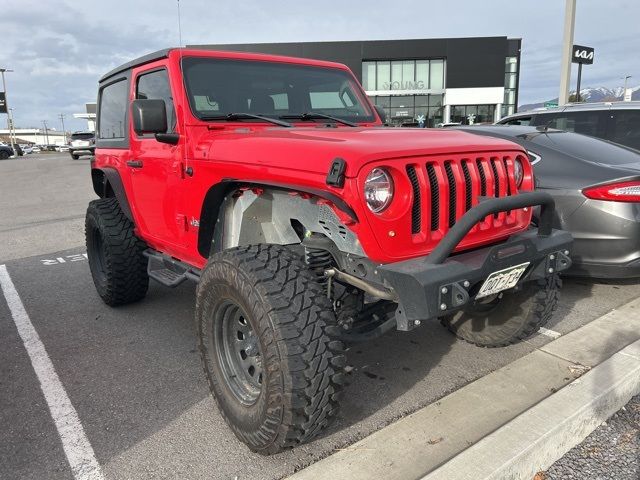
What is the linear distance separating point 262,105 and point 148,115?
79 cm

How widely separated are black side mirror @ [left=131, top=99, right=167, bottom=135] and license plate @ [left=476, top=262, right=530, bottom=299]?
208cm

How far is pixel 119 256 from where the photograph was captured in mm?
4137

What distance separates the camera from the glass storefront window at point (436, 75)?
38.1 metres

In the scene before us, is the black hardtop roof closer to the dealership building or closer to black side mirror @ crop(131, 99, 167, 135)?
A: black side mirror @ crop(131, 99, 167, 135)

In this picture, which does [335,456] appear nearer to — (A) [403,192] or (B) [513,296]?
(A) [403,192]

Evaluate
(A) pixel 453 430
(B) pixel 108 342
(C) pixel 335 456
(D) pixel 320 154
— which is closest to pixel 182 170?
(D) pixel 320 154

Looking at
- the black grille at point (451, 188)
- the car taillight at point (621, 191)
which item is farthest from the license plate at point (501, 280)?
the car taillight at point (621, 191)

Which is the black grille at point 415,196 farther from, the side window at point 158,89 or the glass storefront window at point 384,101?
the glass storefront window at point 384,101

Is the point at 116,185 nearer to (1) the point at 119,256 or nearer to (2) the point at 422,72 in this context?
(1) the point at 119,256

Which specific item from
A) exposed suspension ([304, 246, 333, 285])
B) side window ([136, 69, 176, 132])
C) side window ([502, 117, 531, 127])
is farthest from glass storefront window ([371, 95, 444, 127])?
exposed suspension ([304, 246, 333, 285])

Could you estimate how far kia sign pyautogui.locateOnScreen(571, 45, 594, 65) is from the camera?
41.5ft

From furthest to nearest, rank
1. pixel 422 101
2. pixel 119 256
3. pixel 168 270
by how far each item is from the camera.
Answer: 1. pixel 422 101
2. pixel 119 256
3. pixel 168 270

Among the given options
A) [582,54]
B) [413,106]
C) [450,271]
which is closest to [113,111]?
[450,271]

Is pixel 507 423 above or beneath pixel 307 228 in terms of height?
beneath
